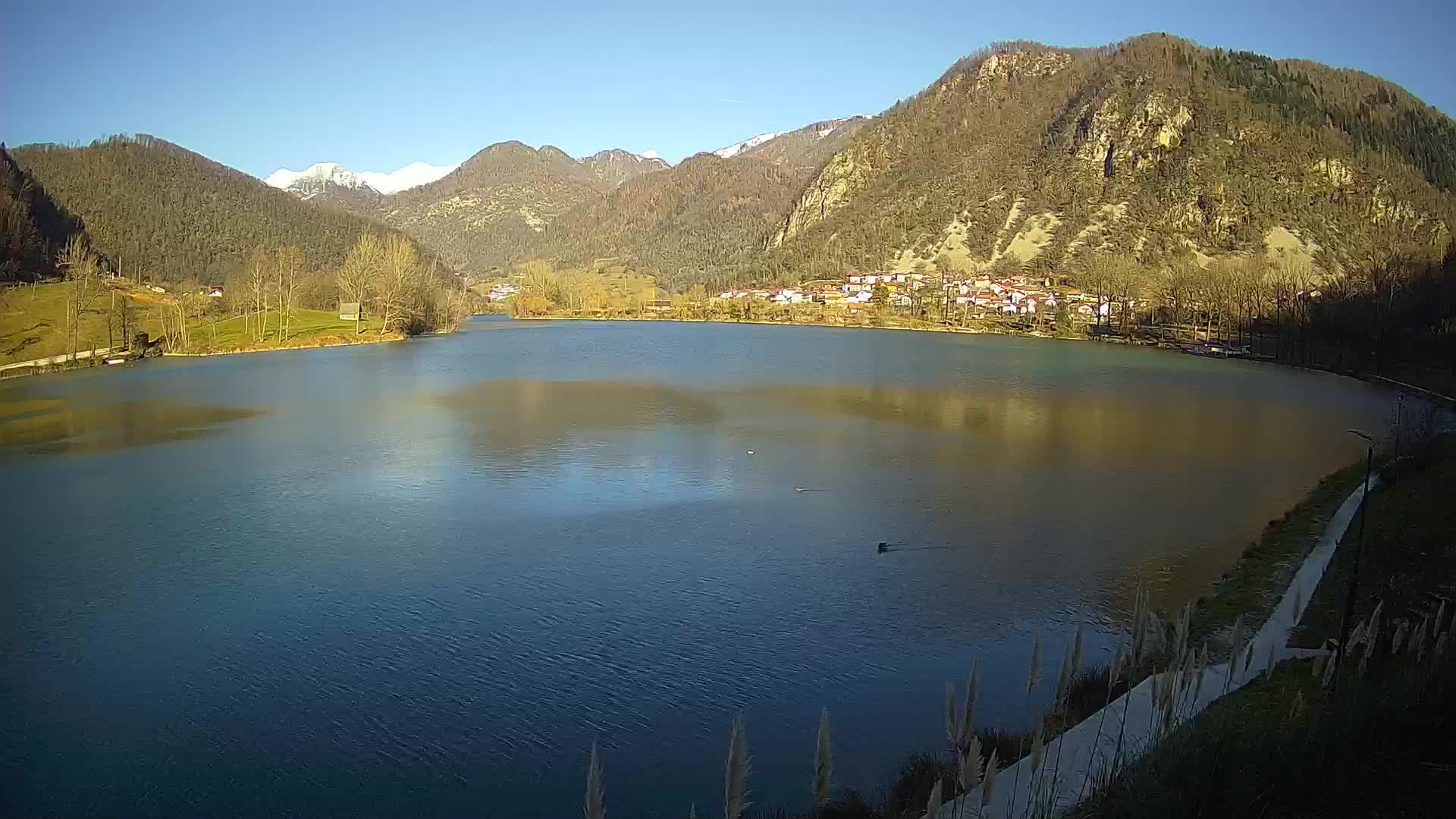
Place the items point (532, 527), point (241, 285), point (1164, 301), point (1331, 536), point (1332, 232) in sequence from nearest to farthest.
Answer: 1. point (1331, 536)
2. point (532, 527)
3. point (241, 285)
4. point (1164, 301)
5. point (1332, 232)

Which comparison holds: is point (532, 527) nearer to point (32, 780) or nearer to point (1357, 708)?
point (32, 780)

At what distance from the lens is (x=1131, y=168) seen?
383ft

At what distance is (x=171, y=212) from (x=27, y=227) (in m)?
45.3

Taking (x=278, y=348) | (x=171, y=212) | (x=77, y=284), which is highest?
(x=171, y=212)

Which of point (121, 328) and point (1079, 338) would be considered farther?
point (1079, 338)

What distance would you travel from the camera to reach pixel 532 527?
16.1m

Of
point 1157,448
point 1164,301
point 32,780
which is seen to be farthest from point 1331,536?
point 1164,301

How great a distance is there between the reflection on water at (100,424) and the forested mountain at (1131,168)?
81036 mm

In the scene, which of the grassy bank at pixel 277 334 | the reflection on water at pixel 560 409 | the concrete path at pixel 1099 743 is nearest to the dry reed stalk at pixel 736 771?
the concrete path at pixel 1099 743

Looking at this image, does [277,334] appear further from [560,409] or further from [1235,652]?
[1235,652]

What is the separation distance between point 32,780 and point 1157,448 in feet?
75.1

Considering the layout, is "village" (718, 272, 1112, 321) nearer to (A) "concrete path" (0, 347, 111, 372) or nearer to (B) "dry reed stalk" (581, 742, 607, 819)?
(A) "concrete path" (0, 347, 111, 372)

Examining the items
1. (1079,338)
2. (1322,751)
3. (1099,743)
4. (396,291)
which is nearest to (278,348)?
(396,291)

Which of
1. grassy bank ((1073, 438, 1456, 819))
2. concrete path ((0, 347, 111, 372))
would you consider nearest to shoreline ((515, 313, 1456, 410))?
grassy bank ((1073, 438, 1456, 819))
